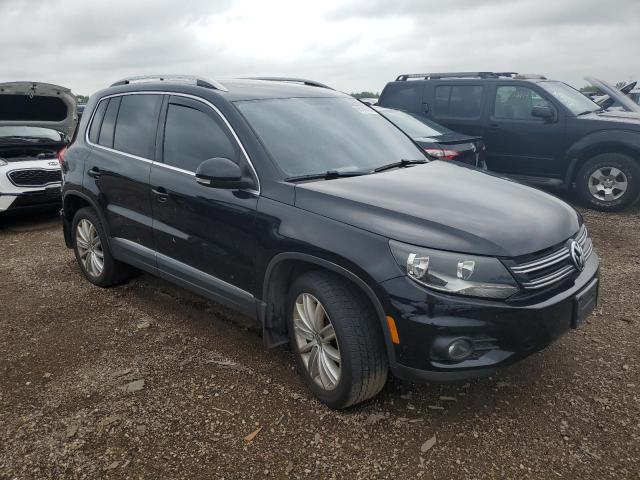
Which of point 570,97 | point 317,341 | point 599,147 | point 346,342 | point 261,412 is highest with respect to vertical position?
point 570,97

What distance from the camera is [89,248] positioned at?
4.73 meters

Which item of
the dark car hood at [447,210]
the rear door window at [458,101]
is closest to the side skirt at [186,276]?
the dark car hood at [447,210]

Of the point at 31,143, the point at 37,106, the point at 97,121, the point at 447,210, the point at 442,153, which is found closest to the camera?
the point at 447,210

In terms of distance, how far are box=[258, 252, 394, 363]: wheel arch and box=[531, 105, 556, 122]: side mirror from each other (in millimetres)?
5828

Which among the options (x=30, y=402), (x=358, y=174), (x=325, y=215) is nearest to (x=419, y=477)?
(x=325, y=215)

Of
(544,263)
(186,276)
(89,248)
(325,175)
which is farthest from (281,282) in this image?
(89,248)

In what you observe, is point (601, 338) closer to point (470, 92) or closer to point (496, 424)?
point (496, 424)

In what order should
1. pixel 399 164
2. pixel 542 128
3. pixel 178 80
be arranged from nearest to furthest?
pixel 399 164 < pixel 178 80 < pixel 542 128

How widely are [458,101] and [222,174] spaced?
6363mm

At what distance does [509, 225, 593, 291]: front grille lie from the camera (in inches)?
96.7

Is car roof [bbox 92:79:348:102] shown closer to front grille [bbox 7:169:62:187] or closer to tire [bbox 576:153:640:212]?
front grille [bbox 7:169:62:187]

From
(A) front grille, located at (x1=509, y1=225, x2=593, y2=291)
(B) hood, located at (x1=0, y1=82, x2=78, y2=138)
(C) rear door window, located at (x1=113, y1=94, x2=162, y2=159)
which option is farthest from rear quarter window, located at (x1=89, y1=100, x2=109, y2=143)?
(A) front grille, located at (x1=509, y1=225, x2=593, y2=291)

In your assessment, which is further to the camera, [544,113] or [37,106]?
[37,106]

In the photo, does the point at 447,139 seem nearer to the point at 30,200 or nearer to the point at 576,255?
the point at 576,255
